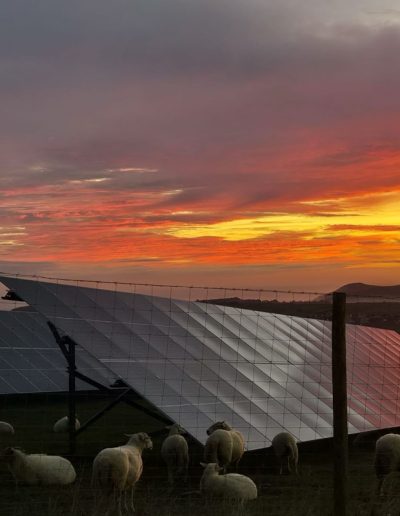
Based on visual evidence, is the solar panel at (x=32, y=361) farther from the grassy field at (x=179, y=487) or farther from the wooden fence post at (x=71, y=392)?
the wooden fence post at (x=71, y=392)

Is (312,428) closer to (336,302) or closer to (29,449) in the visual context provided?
(29,449)

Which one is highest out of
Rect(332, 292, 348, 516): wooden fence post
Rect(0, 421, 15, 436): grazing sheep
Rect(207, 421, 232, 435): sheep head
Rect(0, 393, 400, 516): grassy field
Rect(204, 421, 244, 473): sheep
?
Rect(332, 292, 348, 516): wooden fence post

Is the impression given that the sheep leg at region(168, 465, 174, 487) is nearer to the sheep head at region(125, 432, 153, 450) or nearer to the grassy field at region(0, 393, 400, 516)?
the grassy field at region(0, 393, 400, 516)

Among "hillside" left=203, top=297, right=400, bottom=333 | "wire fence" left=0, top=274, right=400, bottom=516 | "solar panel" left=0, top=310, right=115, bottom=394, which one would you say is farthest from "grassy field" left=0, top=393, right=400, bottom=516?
"hillside" left=203, top=297, right=400, bottom=333

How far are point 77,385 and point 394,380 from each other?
14.5 m

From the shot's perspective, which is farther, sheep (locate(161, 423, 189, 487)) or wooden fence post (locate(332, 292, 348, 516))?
sheep (locate(161, 423, 189, 487))

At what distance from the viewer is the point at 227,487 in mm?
14148

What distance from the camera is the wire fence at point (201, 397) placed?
1486 cm

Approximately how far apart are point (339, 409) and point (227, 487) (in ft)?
13.5

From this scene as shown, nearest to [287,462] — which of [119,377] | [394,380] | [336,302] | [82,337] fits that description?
[119,377]

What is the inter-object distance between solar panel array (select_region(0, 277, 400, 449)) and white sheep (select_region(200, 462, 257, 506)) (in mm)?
3276

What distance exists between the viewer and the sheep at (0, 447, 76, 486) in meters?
15.7

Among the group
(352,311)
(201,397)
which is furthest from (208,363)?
(352,311)

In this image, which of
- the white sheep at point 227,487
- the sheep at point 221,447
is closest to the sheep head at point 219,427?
the sheep at point 221,447
